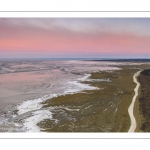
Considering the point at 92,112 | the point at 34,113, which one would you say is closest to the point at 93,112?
the point at 92,112

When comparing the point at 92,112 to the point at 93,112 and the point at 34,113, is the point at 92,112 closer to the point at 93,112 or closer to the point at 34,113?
the point at 93,112

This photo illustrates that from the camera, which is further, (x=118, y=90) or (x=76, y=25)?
(x=118, y=90)

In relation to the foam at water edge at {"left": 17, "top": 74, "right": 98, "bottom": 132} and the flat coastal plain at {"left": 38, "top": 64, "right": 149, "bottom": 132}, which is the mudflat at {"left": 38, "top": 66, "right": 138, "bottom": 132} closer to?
the flat coastal plain at {"left": 38, "top": 64, "right": 149, "bottom": 132}

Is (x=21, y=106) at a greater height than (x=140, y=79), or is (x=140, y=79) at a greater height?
(x=140, y=79)

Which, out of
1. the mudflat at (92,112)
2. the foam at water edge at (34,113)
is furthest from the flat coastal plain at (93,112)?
the foam at water edge at (34,113)

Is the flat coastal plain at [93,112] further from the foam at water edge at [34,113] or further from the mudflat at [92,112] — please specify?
the foam at water edge at [34,113]

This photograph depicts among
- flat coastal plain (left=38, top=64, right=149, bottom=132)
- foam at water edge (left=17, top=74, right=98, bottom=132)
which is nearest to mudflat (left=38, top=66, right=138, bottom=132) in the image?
flat coastal plain (left=38, top=64, right=149, bottom=132)
